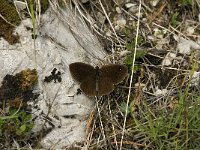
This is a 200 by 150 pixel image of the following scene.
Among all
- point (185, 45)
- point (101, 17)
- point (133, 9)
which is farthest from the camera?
point (133, 9)

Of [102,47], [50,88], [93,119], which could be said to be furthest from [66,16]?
[93,119]

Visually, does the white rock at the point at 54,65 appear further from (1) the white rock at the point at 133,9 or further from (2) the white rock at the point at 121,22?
(1) the white rock at the point at 133,9

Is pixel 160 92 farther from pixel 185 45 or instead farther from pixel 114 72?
pixel 185 45

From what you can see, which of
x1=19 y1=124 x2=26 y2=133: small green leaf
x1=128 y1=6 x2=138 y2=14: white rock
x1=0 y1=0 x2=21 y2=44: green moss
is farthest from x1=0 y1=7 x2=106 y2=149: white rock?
x1=128 y1=6 x2=138 y2=14: white rock

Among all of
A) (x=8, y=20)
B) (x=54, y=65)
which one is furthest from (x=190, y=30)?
(x=8, y=20)

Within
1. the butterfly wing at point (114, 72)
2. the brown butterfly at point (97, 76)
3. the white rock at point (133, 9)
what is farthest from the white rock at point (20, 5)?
the white rock at point (133, 9)

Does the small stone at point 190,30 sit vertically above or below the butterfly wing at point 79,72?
above

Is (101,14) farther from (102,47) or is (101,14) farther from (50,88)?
(50,88)
